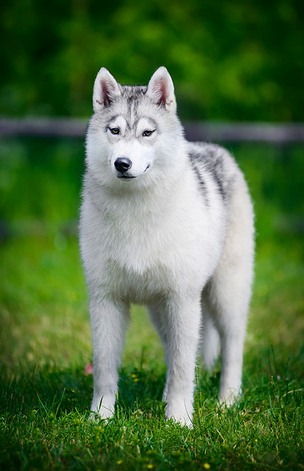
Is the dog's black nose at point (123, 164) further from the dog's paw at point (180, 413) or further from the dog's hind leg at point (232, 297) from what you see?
the dog's paw at point (180, 413)

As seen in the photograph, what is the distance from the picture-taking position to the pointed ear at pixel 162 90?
10.2ft

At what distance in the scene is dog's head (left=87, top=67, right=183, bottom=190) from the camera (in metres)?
2.88

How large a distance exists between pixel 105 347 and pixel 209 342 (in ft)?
2.84

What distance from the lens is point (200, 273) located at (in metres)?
3.24

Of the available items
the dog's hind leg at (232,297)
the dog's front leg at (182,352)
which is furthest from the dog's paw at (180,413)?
the dog's hind leg at (232,297)

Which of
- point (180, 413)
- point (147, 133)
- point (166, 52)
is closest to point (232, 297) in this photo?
point (180, 413)

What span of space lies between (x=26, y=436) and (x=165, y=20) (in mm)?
8304

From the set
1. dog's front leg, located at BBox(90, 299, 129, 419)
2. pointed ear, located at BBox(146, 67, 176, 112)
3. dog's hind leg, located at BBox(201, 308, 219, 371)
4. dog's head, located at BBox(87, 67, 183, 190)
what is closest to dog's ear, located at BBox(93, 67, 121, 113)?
dog's head, located at BBox(87, 67, 183, 190)

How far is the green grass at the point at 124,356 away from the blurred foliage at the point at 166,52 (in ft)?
7.87

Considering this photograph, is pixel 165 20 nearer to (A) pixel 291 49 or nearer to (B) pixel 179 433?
(A) pixel 291 49

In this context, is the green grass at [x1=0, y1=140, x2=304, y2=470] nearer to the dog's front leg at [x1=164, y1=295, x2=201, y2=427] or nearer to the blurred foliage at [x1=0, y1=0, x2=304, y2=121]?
the dog's front leg at [x1=164, y1=295, x2=201, y2=427]

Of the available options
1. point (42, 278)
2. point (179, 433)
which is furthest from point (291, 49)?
point (179, 433)

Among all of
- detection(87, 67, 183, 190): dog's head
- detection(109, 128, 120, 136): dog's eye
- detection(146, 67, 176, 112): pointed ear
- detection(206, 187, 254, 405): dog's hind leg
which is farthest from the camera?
detection(206, 187, 254, 405): dog's hind leg

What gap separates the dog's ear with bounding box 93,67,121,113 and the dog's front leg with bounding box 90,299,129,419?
1.10 m
